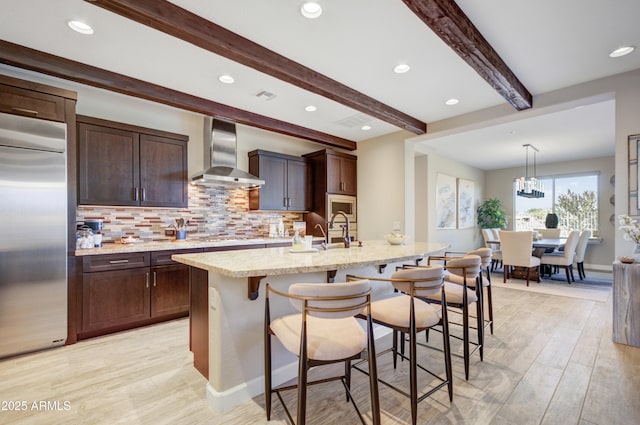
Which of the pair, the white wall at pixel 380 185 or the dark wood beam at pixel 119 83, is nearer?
the dark wood beam at pixel 119 83

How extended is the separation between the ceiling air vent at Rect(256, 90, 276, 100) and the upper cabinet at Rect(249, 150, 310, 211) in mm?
1149

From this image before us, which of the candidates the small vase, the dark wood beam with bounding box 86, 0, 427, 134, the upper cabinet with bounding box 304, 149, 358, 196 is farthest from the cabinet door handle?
the small vase

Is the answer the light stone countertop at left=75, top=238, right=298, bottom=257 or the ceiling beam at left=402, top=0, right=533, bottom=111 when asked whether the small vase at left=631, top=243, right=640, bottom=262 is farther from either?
the light stone countertop at left=75, top=238, right=298, bottom=257

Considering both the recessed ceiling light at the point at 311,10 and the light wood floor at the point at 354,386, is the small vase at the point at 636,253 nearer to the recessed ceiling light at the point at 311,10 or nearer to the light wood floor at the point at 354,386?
the light wood floor at the point at 354,386

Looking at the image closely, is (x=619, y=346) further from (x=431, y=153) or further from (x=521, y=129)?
(x=431, y=153)

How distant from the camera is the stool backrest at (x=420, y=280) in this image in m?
1.69

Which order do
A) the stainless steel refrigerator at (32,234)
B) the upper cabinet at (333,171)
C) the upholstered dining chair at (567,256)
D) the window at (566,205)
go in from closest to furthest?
the stainless steel refrigerator at (32,234), the upper cabinet at (333,171), the upholstered dining chair at (567,256), the window at (566,205)

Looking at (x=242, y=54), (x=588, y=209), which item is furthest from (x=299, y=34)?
(x=588, y=209)

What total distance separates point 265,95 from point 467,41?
2170 millimetres

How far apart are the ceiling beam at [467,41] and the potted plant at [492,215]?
5.54 metres

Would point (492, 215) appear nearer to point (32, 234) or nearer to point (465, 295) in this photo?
point (465, 295)

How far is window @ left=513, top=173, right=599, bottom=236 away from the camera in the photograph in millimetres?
7172

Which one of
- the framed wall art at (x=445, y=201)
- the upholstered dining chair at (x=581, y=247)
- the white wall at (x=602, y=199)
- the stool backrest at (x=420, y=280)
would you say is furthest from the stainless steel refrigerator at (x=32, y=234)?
the white wall at (x=602, y=199)

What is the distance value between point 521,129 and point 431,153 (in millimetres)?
1791
